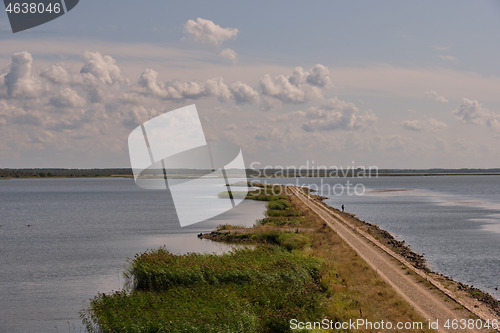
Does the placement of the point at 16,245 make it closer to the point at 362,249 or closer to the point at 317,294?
the point at 362,249

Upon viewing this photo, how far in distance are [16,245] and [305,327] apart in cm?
4312

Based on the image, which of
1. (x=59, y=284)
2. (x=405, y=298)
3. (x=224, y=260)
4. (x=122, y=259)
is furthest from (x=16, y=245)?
(x=405, y=298)

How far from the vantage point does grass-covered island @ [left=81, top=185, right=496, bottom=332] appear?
21.1m

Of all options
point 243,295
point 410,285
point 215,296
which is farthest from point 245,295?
point 410,285

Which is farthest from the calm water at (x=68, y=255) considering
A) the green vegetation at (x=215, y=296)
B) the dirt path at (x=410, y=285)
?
the dirt path at (x=410, y=285)

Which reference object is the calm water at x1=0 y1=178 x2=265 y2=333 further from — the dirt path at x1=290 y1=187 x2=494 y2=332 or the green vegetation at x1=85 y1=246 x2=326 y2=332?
the dirt path at x1=290 y1=187 x2=494 y2=332

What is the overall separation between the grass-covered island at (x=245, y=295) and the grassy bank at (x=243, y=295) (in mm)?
39

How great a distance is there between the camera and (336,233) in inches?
1961

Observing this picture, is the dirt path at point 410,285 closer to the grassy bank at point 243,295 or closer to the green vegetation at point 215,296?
the grassy bank at point 243,295

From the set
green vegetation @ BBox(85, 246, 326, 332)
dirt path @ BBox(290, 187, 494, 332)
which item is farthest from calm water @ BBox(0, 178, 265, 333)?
dirt path @ BBox(290, 187, 494, 332)

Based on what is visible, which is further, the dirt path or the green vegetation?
the dirt path

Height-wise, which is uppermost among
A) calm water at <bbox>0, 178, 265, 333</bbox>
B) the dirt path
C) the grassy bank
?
the grassy bank

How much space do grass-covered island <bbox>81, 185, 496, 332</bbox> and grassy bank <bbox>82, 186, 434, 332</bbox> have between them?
0.04m

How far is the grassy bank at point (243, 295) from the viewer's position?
21.1m
